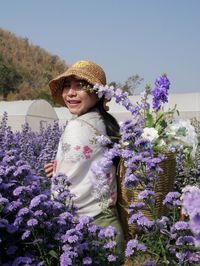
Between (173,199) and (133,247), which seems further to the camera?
(173,199)

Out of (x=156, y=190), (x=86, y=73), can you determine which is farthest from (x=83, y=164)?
(x=86, y=73)

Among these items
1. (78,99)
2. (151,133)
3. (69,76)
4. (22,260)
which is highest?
(69,76)

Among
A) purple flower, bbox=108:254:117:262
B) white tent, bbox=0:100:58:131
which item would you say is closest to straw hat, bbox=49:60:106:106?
purple flower, bbox=108:254:117:262

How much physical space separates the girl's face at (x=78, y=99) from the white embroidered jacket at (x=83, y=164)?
0.47 ft

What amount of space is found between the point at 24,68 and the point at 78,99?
149ft

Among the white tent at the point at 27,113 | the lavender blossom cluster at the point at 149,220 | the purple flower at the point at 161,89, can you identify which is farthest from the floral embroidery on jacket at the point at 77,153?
the white tent at the point at 27,113

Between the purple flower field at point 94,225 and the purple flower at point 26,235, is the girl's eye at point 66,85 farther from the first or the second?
the purple flower at point 26,235

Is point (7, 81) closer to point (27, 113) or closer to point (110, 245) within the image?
point (27, 113)

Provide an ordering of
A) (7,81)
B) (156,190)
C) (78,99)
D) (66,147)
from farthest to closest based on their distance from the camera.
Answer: (7,81)
(78,99)
(66,147)
(156,190)

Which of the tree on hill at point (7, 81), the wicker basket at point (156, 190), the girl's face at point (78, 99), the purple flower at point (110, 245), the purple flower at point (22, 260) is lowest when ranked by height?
the purple flower at point (22, 260)

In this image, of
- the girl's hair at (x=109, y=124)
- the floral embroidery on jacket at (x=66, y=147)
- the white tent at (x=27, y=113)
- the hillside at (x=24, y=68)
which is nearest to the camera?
the floral embroidery on jacket at (x=66, y=147)

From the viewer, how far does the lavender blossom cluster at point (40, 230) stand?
224 centimetres

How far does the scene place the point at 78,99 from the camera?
Result: 315 cm

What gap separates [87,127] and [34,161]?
91.8 inches
